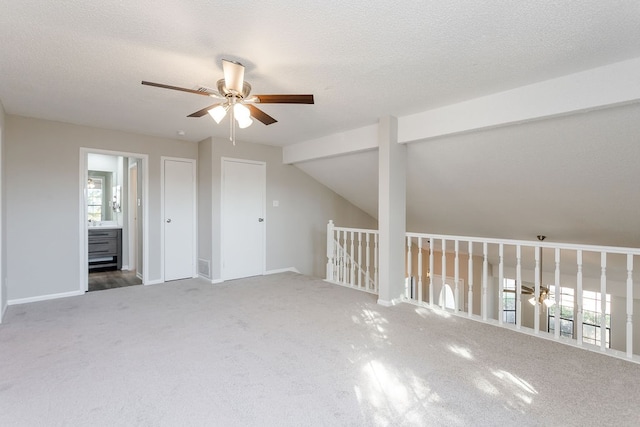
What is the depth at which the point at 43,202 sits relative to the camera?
3.96 m

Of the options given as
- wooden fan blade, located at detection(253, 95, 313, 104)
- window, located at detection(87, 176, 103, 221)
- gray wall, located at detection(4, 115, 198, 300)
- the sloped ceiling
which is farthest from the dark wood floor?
wooden fan blade, located at detection(253, 95, 313, 104)

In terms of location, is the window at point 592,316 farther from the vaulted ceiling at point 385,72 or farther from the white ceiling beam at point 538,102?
the white ceiling beam at point 538,102

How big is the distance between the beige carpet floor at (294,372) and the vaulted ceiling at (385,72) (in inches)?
74.7

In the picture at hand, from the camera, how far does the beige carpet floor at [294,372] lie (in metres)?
1.75

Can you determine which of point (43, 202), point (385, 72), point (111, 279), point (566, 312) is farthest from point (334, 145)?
point (566, 312)

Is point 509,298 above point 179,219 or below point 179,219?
below

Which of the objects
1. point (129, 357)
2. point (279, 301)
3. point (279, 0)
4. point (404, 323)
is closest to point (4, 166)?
point (129, 357)

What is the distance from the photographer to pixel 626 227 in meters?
3.86

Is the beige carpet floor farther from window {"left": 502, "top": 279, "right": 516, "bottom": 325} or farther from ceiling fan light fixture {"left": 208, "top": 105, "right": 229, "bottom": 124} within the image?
window {"left": 502, "top": 279, "right": 516, "bottom": 325}

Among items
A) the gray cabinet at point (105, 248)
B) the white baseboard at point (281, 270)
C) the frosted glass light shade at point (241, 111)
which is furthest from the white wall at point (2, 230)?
the white baseboard at point (281, 270)

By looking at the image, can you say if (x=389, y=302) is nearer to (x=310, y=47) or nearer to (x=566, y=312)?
(x=310, y=47)

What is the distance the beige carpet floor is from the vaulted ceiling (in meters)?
1.90

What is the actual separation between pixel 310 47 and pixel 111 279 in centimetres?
504

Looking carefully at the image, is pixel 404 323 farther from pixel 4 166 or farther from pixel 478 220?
pixel 4 166
